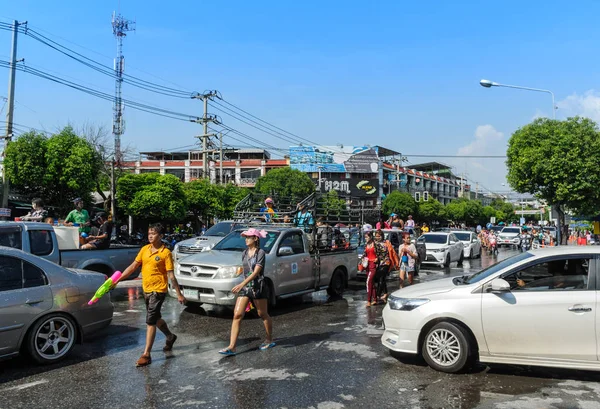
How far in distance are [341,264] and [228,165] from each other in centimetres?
6901

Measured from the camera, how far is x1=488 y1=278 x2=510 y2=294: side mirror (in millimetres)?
5410

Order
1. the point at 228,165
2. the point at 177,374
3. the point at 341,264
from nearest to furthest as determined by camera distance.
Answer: the point at 177,374 < the point at 341,264 < the point at 228,165

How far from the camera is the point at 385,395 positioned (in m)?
4.96

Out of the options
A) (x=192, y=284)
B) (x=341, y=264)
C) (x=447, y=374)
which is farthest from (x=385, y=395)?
(x=341, y=264)

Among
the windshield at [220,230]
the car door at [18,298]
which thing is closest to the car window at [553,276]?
the car door at [18,298]

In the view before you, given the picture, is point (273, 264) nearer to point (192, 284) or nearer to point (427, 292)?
point (192, 284)

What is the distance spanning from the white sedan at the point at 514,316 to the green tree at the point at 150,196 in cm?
2660

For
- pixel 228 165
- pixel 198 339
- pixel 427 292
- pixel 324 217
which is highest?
pixel 228 165

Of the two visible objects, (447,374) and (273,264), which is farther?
(273,264)

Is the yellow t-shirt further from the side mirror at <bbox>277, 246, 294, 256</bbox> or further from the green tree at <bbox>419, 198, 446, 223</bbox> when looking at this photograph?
the green tree at <bbox>419, 198, 446, 223</bbox>

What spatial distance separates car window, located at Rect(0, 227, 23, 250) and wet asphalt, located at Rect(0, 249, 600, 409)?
247cm

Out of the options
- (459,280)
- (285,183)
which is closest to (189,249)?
(459,280)

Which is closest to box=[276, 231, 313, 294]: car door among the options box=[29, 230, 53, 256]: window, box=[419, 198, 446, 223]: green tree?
box=[29, 230, 53, 256]: window

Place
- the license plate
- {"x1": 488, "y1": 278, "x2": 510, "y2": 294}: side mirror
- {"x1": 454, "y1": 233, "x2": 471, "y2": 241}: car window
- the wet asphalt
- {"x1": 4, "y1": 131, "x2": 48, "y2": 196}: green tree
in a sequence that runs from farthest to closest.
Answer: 1. {"x1": 454, "y1": 233, "x2": 471, "y2": 241}: car window
2. {"x1": 4, "y1": 131, "x2": 48, "y2": 196}: green tree
3. the license plate
4. {"x1": 488, "y1": 278, "x2": 510, "y2": 294}: side mirror
5. the wet asphalt
